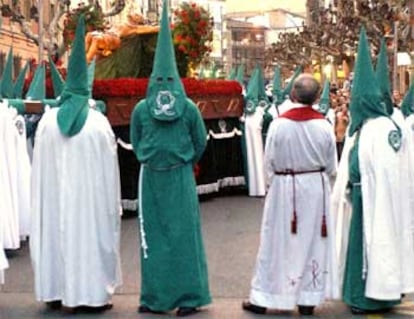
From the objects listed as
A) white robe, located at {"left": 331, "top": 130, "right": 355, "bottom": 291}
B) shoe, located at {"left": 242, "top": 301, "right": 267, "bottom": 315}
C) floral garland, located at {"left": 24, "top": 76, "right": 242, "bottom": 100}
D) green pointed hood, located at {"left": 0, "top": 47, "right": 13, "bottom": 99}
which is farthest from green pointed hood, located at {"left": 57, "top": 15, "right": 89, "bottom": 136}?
floral garland, located at {"left": 24, "top": 76, "right": 242, "bottom": 100}

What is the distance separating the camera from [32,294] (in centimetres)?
800

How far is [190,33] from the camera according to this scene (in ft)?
46.0

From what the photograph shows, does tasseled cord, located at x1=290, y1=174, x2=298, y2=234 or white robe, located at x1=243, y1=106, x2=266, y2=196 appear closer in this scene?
tasseled cord, located at x1=290, y1=174, x2=298, y2=234

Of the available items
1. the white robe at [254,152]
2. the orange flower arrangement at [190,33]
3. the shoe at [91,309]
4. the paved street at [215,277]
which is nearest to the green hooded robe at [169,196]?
the paved street at [215,277]

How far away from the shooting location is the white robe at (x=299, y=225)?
698 centimetres

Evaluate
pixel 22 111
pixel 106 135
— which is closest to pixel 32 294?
pixel 106 135

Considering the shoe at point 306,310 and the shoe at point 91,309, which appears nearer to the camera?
the shoe at point 306,310

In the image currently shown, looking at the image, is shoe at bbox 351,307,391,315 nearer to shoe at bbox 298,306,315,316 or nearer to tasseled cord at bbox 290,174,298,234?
shoe at bbox 298,306,315,316

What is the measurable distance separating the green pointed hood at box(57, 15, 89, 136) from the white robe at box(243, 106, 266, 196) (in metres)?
7.87

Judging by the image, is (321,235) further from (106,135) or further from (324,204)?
(106,135)

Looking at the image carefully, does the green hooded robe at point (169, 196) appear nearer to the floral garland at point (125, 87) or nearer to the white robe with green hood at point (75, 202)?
the white robe with green hood at point (75, 202)

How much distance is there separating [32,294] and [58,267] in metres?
0.92

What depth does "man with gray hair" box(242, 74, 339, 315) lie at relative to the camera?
6.99m

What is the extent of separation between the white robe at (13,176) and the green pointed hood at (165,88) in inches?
86.1
